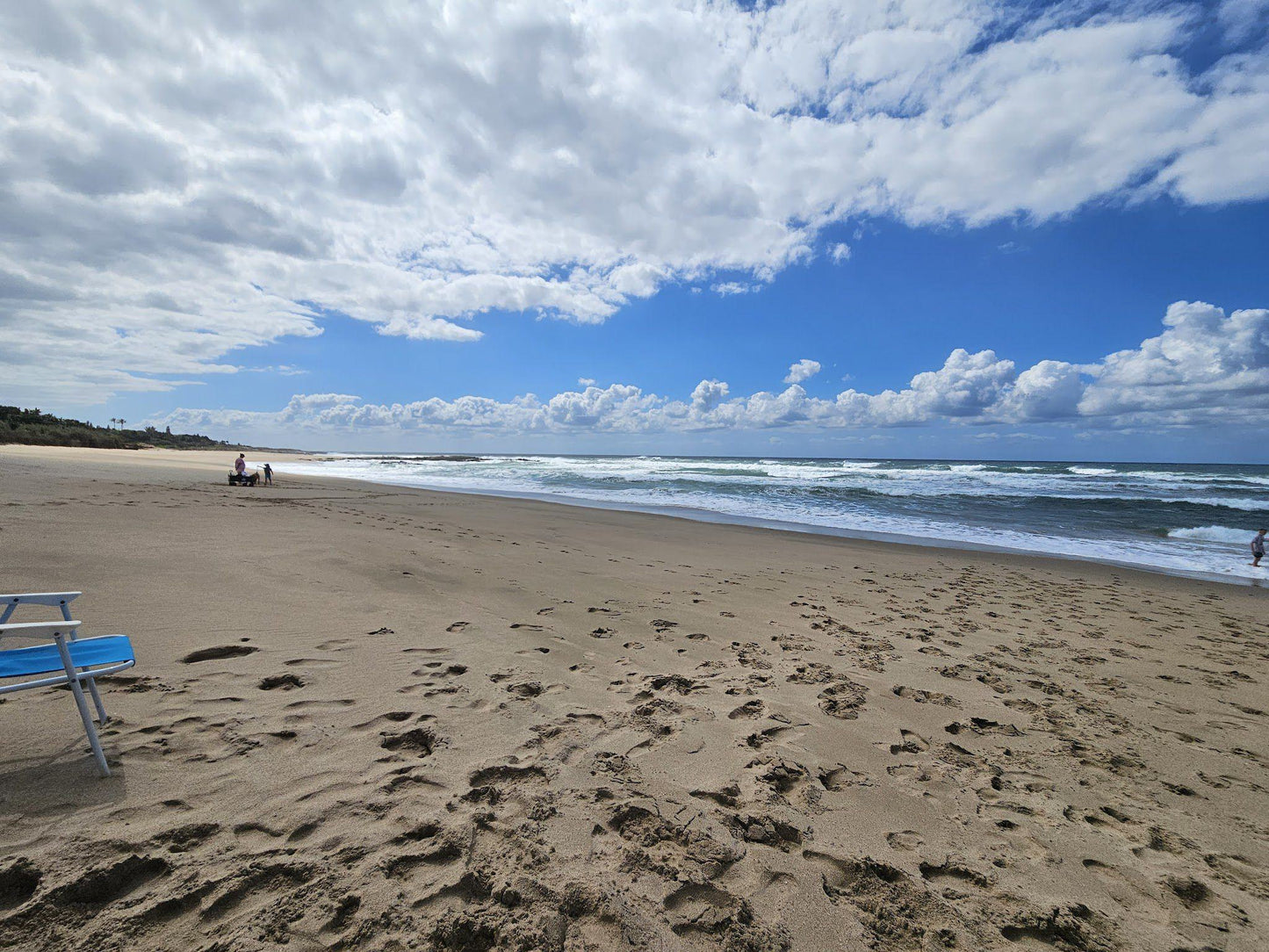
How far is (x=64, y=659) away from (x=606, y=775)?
8.79 ft

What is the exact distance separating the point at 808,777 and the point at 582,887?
1531mm

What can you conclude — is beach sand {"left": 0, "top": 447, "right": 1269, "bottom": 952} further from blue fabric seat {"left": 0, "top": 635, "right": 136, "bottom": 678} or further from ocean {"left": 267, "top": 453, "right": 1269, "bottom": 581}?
ocean {"left": 267, "top": 453, "right": 1269, "bottom": 581}

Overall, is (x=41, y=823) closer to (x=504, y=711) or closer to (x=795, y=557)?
(x=504, y=711)

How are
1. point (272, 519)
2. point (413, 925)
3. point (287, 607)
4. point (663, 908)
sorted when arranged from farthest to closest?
point (272, 519), point (287, 607), point (663, 908), point (413, 925)

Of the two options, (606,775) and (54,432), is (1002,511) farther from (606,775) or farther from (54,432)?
(54,432)

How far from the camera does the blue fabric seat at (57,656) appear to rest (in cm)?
258

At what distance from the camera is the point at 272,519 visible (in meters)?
9.99

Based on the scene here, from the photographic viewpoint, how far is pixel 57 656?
278 centimetres

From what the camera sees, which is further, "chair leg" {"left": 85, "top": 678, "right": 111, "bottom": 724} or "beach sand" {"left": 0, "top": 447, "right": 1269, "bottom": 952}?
"chair leg" {"left": 85, "top": 678, "right": 111, "bottom": 724}

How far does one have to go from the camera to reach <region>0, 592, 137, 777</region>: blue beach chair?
→ 2385 millimetres

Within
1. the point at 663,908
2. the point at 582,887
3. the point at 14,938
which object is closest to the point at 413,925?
the point at 582,887

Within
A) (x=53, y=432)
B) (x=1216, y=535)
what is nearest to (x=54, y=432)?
(x=53, y=432)

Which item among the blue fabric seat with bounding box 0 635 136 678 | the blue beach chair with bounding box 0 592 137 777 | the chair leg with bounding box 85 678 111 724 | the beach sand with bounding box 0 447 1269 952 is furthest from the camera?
the chair leg with bounding box 85 678 111 724

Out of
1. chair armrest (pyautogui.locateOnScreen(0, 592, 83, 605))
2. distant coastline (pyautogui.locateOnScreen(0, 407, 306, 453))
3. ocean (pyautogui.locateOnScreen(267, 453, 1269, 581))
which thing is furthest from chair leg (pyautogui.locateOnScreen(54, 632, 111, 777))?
distant coastline (pyautogui.locateOnScreen(0, 407, 306, 453))
